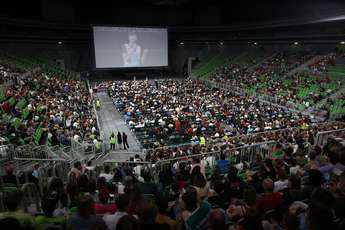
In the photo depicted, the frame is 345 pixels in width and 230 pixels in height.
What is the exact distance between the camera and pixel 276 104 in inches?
939

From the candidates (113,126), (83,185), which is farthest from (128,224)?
(113,126)

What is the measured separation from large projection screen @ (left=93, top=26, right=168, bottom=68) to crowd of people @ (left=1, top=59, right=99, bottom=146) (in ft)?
57.0

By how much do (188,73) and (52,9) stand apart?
22413 mm

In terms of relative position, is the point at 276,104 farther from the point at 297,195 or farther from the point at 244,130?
the point at 297,195

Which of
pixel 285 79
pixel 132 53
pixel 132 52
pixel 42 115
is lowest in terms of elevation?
pixel 42 115

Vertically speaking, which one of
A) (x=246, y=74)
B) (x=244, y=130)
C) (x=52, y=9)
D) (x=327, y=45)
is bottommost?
(x=244, y=130)

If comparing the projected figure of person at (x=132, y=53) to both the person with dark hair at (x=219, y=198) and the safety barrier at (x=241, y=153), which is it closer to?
the safety barrier at (x=241, y=153)

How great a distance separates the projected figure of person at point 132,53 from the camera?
39719 millimetres

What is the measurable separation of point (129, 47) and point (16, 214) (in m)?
38.3

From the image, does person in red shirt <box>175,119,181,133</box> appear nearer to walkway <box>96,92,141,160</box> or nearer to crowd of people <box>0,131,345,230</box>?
walkway <box>96,92,141,160</box>

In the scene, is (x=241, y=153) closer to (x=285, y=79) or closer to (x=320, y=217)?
(x=320, y=217)

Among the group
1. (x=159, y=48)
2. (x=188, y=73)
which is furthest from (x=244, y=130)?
(x=188, y=73)

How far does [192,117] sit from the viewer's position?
18.7 meters

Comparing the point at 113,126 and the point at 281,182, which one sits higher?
the point at 281,182
